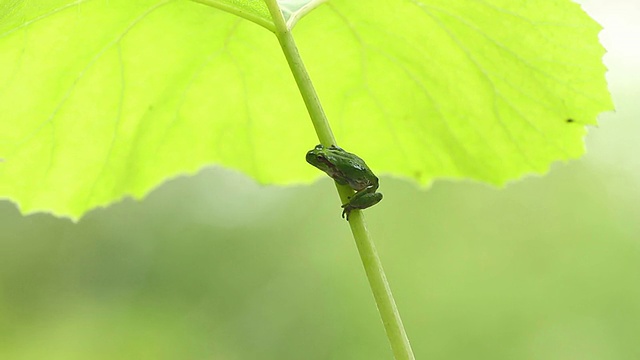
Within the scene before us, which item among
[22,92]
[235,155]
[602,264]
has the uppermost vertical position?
[22,92]

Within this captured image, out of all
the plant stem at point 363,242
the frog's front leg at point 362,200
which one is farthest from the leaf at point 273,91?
the frog's front leg at point 362,200

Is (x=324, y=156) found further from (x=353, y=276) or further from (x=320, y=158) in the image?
(x=353, y=276)

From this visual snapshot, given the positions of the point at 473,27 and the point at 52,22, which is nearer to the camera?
the point at 52,22

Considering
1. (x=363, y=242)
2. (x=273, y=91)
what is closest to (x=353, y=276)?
(x=273, y=91)

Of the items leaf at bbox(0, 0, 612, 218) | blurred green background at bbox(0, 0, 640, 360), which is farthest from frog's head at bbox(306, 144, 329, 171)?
blurred green background at bbox(0, 0, 640, 360)

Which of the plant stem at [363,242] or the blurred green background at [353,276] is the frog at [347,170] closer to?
the plant stem at [363,242]

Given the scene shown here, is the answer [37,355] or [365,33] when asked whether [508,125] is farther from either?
[37,355]

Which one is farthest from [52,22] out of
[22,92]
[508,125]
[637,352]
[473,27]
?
[637,352]
